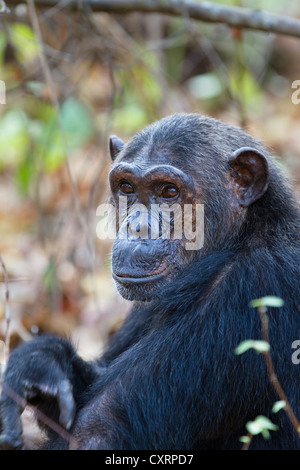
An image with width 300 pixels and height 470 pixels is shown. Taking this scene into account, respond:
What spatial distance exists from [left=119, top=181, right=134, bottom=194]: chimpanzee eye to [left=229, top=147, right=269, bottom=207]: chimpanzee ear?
32.3 inches

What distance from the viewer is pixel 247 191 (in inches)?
213

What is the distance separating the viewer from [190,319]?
4.77 m

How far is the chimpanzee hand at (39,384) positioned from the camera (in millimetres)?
4789

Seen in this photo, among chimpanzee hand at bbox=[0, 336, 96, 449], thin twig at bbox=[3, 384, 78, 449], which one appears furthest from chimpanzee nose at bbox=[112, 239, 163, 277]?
thin twig at bbox=[3, 384, 78, 449]

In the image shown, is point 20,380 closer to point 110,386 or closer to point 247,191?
point 110,386

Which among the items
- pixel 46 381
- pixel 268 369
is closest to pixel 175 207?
pixel 268 369

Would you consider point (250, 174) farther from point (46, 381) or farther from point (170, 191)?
point (46, 381)

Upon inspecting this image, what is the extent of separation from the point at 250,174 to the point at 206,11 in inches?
116

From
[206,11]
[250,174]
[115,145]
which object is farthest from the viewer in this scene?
[206,11]

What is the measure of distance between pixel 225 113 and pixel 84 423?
935cm

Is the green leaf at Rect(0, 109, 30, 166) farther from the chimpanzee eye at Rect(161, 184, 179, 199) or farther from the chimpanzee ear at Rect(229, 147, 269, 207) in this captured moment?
the chimpanzee ear at Rect(229, 147, 269, 207)

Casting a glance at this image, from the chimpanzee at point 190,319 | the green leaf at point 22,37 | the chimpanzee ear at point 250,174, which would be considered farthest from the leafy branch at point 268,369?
the green leaf at point 22,37

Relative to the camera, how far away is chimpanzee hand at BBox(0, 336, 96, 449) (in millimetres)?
4789

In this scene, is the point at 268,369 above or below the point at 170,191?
below
